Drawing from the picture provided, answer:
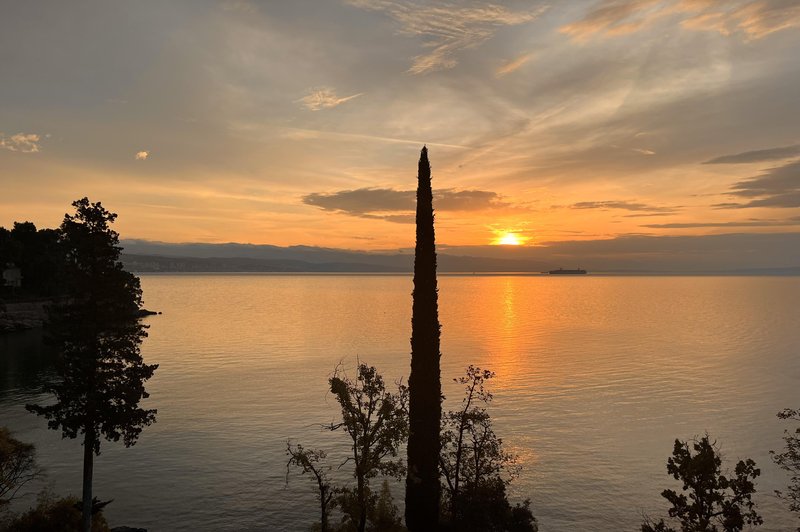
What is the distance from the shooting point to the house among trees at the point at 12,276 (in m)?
128

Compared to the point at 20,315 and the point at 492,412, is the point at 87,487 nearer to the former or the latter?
the point at 492,412

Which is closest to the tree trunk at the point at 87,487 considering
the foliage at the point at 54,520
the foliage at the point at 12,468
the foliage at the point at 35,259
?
the foliage at the point at 54,520

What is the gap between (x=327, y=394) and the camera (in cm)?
6819

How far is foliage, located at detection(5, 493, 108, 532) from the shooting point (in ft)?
95.0

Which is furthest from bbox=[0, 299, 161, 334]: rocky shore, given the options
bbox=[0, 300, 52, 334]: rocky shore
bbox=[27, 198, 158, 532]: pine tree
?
bbox=[27, 198, 158, 532]: pine tree

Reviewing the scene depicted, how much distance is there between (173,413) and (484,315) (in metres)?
145

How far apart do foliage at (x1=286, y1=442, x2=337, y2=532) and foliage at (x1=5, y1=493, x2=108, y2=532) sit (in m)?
12.0

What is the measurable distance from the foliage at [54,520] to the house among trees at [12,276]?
12338 cm

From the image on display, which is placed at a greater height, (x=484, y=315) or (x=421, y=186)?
(x=421, y=186)

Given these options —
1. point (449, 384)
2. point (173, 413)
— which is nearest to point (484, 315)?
point (449, 384)

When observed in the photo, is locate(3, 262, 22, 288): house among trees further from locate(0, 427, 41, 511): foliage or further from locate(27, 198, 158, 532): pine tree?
locate(27, 198, 158, 532): pine tree

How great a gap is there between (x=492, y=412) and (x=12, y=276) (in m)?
132

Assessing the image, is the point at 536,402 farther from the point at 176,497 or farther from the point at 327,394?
the point at 176,497

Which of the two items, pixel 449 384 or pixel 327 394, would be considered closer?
pixel 327 394
